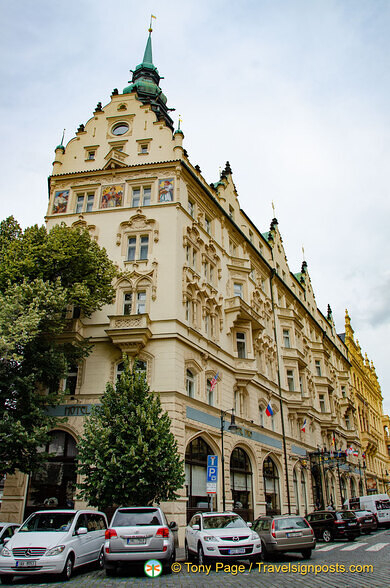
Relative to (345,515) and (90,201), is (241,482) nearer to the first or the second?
(345,515)

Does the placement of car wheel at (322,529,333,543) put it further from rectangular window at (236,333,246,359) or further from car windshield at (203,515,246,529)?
rectangular window at (236,333,246,359)

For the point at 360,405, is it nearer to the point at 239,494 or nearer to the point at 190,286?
the point at 239,494

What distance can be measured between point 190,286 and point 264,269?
642 inches

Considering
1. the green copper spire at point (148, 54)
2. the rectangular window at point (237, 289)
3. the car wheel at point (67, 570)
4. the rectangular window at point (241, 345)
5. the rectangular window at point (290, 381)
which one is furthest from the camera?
the green copper spire at point (148, 54)

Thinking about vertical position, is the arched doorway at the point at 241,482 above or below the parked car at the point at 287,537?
above

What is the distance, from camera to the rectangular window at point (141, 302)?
26.8 m

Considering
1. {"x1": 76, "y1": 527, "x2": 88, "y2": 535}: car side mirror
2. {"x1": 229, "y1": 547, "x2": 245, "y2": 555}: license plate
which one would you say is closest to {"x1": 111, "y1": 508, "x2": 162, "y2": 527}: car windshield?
{"x1": 76, "y1": 527, "x2": 88, "y2": 535}: car side mirror

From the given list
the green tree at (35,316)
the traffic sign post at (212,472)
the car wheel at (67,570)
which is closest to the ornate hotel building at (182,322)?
the green tree at (35,316)

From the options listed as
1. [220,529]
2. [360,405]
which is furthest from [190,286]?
[360,405]

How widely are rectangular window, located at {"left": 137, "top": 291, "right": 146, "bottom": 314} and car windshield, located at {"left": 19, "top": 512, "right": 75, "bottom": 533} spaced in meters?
14.0

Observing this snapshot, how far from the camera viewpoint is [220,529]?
14.9 m

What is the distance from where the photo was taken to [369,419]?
79.4 metres

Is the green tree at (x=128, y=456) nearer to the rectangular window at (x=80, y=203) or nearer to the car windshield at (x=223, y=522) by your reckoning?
the car windshield at (x=223, y=522)

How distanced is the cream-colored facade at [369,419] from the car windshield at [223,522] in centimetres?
5382
